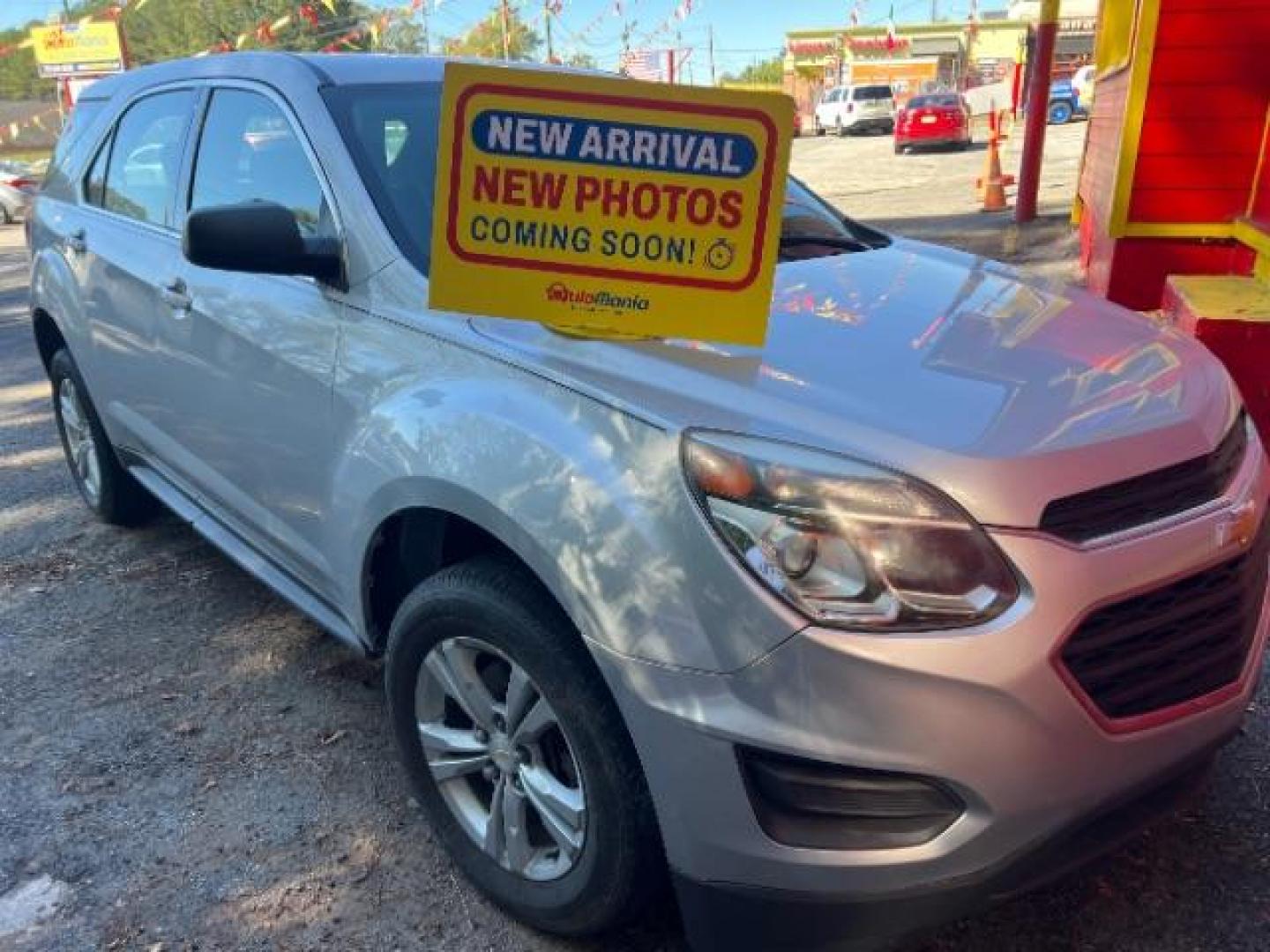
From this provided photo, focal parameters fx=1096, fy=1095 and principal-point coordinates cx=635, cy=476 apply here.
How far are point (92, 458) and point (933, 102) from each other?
27.1 metres

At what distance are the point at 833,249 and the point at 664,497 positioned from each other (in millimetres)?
1474

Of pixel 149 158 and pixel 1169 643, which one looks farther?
pixel 149 158

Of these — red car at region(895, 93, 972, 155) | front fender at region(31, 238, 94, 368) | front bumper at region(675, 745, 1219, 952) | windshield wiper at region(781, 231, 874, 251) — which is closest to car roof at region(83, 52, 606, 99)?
windshield wiper at region(781, 231, 874, 251)

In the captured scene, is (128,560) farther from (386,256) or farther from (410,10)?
(410,10)

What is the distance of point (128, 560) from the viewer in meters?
4.31

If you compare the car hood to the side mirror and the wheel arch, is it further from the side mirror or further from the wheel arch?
the side mirror

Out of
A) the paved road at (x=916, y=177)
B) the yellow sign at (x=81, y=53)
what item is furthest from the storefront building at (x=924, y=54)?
the yellow sign at (x=81, y=53)

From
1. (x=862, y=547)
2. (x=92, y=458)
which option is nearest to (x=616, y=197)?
(x=862, y=547)

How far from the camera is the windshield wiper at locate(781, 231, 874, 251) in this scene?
9.82 ft

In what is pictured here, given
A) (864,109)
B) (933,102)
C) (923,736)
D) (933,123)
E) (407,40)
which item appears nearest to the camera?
(923,736)

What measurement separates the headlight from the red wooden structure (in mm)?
4713

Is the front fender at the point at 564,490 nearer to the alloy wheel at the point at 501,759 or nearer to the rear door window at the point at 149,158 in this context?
the alloy wheel at the point at 501,759

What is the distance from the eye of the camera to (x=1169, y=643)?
1839 millimetres

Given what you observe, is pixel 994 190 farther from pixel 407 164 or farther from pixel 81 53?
pixel 81 53
